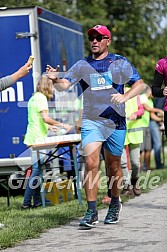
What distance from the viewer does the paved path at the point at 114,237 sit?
26.1ft

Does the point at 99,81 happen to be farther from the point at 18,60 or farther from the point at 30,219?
the point at 18,60

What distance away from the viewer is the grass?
8711mm

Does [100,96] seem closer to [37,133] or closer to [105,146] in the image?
[105,146]

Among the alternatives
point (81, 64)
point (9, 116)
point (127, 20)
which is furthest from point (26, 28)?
point (127, 20)

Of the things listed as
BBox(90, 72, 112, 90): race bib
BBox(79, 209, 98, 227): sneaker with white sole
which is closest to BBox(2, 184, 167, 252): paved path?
BBox(79, 209, 98, 227): sneaker with white sole

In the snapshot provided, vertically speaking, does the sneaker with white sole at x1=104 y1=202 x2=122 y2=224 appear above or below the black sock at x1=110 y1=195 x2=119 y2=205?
below

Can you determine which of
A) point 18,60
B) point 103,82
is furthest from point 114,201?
point 18,60

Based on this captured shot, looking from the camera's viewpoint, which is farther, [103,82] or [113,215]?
[113,215]

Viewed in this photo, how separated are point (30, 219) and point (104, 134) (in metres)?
1.48

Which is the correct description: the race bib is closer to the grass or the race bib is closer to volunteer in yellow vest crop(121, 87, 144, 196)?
the grass

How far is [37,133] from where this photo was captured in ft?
41.0

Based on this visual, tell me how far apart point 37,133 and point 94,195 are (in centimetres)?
322

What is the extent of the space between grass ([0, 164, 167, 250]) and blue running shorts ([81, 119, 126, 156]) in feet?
3.34

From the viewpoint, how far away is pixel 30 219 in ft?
33.5
